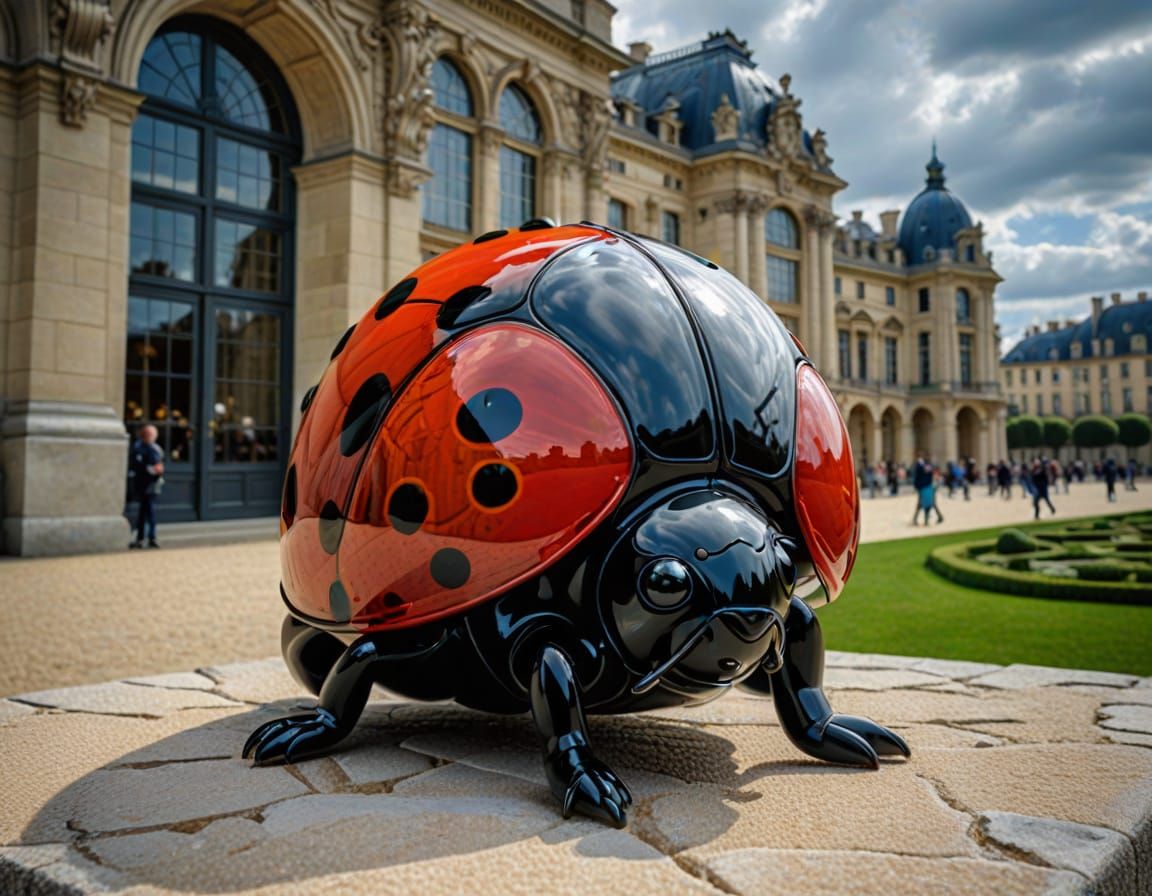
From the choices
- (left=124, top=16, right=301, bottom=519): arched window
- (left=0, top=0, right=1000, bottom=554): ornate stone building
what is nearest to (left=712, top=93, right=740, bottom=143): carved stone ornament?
(left=0, top=0, right=1000, bottom=554): ornate stone building

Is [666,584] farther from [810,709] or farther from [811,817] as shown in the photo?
[810,709]

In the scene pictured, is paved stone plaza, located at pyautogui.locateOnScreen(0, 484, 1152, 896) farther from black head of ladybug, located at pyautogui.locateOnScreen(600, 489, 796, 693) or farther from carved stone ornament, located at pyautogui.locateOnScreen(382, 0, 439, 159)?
carved stone ornament, located at pyautogui.locateOnScreen(382, 0, 439, 159)

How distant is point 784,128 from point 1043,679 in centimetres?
4678

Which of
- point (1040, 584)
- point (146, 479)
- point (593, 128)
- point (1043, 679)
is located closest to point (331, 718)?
point (1043, 679)

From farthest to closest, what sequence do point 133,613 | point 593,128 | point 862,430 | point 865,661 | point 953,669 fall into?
point 862,430 < point 593,128 < point 133,613 < point 865,661 < point 953,669

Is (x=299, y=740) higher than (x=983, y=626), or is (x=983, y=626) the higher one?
(x=299, y=740)

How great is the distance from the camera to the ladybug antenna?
7.34 feet

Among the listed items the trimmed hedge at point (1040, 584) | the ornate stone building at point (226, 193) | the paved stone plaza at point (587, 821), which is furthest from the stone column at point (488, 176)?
the paved stone plaza at point (587, 821)

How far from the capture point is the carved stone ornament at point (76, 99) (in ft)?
A: 42.4

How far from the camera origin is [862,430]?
60.4 metres

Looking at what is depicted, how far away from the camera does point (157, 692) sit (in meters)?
4.31

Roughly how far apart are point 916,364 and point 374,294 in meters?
57.0

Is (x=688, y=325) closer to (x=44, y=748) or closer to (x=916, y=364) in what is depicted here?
(x=44, y=748)

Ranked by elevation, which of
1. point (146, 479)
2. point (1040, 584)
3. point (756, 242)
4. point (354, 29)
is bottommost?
point (1040, 584)
